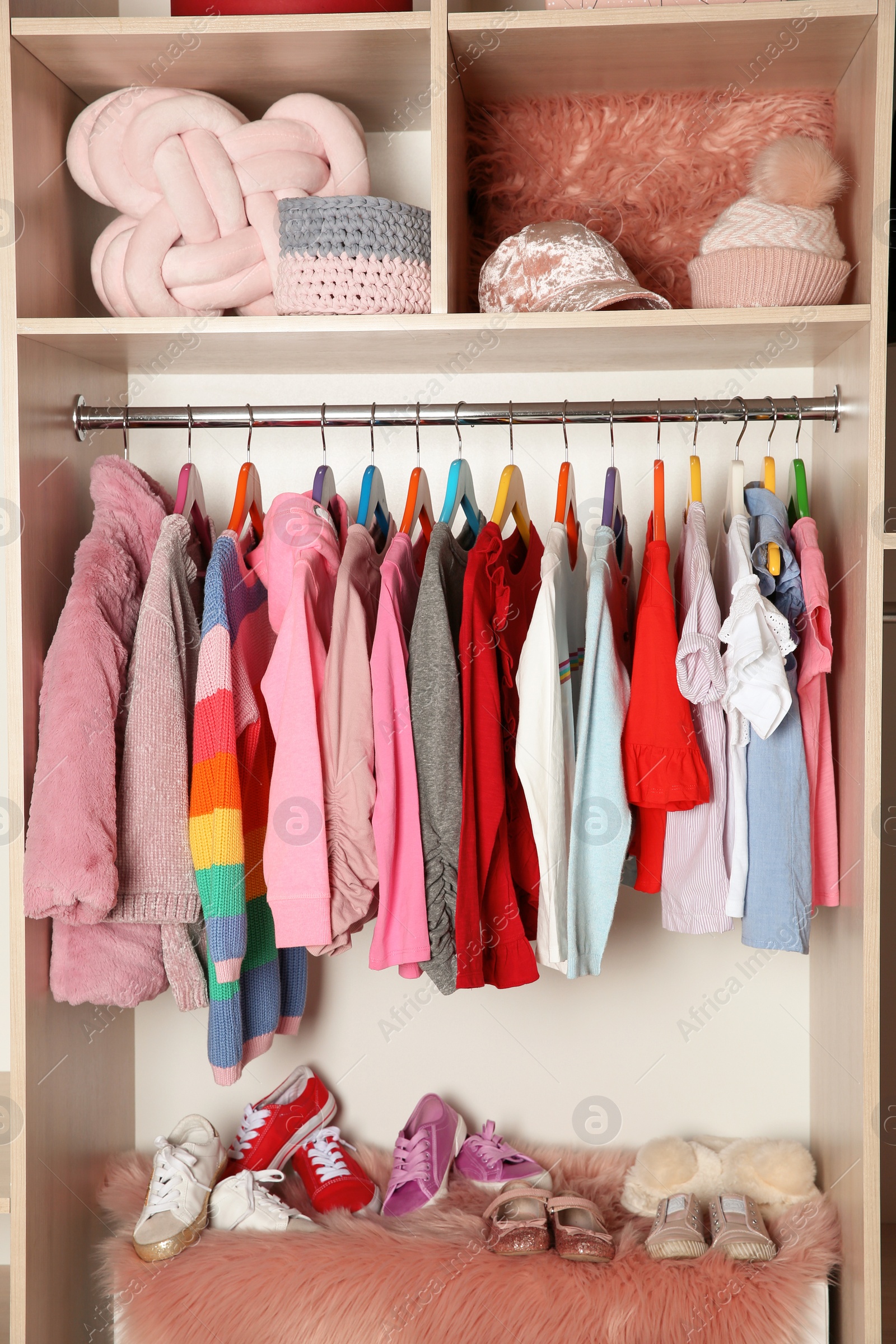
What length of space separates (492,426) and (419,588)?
571mm

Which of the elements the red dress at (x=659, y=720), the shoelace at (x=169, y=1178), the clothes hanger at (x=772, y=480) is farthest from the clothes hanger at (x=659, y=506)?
the shoelace at (x=169, y=1178)

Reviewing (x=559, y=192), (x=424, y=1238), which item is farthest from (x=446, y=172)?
(x=424, y=1238)

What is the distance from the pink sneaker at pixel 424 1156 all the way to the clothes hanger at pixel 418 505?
42.7 inches

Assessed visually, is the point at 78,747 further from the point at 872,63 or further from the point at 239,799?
the point at 872,63

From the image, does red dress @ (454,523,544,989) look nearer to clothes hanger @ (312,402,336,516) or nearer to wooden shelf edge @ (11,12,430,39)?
clothes hanger @ (312,402,336,516)

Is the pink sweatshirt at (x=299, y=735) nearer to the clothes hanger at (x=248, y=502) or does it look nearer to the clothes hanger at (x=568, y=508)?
the clothes hanger at (x=248, y=502)

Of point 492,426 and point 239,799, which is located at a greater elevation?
point 492,426

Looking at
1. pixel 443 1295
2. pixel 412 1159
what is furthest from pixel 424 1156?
pixel 443 1295

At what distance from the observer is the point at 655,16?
1527mm

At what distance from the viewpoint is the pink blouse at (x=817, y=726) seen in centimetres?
151

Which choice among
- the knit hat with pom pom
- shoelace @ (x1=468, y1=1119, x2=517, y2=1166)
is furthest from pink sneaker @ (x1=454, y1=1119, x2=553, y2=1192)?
the knit hat with pom pom

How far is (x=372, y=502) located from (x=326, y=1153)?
1.19 meters

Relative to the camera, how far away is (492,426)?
195 cm

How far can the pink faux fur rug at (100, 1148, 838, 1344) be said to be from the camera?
1534mm
